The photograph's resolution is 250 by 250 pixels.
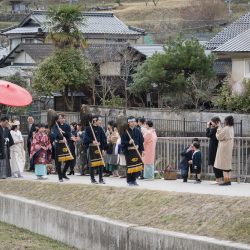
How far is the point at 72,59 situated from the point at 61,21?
210 centimetres

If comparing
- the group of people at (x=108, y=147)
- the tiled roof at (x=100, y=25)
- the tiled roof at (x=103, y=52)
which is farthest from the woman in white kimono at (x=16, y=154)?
the tiled roof at (x=100, y=25)

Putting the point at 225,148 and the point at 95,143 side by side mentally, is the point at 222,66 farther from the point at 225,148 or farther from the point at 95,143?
the point at 225,148

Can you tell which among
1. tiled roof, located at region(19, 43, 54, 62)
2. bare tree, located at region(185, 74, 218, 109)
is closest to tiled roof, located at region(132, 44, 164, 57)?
tiled roof, located at region(19, 43, 54, 62)

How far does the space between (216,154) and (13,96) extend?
492cm

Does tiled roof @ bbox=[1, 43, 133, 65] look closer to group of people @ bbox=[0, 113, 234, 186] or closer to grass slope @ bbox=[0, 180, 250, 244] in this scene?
group of people @ bbox=[0, 113, 234, 186]

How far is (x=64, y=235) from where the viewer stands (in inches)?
540

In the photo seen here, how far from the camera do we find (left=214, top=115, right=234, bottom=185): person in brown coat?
17047mm

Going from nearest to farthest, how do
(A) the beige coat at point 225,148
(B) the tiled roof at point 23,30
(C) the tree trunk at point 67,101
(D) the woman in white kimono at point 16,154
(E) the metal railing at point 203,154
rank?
(A) the beige coat at point 225,148, (E) the metal railing at point 203,154, (D) the woman in white kimono at point 16,154, (C) the tree trunk at point 67,101, (B) the tiled roof at point 23,30

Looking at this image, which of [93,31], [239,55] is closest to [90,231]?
[239,55]

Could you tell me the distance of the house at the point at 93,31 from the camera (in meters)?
62.4

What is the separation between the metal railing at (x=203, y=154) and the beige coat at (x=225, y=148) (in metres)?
0.98

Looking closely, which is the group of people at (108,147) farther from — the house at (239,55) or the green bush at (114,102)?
the green bush at (114,102)

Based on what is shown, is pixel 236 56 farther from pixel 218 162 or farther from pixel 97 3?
pixel 97 3

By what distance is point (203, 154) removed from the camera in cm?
1933
